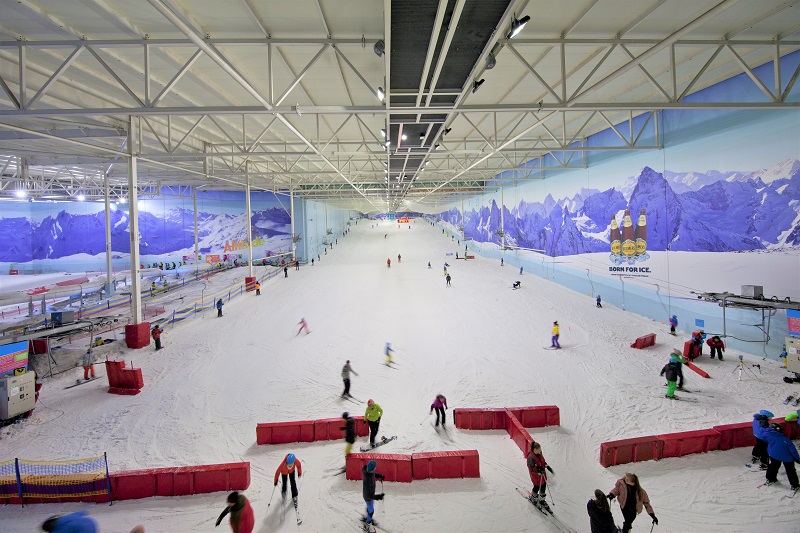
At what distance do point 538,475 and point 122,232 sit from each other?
4725 cm

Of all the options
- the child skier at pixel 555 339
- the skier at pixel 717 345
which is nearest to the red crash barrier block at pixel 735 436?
the skier at pixel 717 345

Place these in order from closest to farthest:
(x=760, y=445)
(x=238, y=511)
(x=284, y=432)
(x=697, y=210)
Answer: (x=238, y=511) → (x=760, y=445) → (x=284, y=432) → (x=697, y=210)

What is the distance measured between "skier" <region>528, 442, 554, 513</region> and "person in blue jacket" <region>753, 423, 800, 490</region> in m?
4.03

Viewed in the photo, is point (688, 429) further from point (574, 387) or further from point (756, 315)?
point (756, 315)

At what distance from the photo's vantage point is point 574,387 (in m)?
10.1

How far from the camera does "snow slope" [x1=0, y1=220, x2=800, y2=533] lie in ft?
18.5

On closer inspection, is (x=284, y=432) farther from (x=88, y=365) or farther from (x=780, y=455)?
(x=780, y=455)

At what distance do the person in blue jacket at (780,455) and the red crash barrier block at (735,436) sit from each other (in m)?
1.05

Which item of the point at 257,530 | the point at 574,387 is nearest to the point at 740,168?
the point at 574,387

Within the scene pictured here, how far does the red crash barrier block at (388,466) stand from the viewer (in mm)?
6320

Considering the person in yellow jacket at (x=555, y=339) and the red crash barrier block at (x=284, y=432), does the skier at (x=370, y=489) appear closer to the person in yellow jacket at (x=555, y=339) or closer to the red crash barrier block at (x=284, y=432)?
the red crash barrier block at (x=284, y=432)

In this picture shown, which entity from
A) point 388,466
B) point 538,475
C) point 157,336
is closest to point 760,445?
point 538,475

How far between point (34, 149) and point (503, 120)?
77.9 ft

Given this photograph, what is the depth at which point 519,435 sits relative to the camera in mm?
7191
